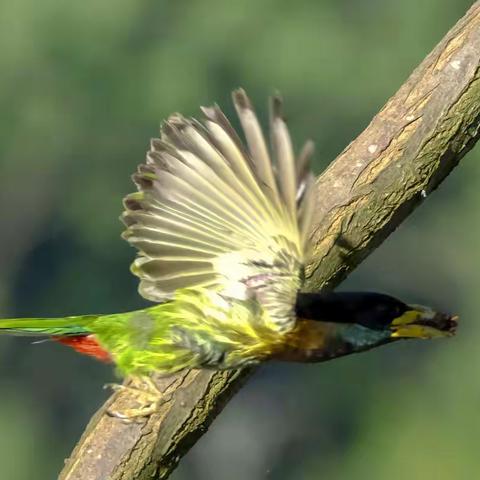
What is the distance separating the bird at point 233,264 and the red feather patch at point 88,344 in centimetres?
14

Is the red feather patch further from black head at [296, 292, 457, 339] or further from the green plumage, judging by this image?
black head at [296, 292, 457, 339]

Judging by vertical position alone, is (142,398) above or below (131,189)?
above

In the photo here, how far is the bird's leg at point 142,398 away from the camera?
369 cm

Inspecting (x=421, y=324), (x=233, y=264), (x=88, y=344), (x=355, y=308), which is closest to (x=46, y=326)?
(x=88, y=344)

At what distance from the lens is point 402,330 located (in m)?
3.46

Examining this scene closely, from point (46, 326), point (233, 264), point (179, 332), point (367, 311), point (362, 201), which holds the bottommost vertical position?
point (46, 326)

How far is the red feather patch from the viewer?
3.79m

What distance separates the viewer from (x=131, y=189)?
52.1 ft

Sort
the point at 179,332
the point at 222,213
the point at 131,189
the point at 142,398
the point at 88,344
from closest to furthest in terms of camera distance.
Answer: the point at 222,213 < the point at 179,332 < the point at 142,398 < the point at 88,344 < the point at 131,189

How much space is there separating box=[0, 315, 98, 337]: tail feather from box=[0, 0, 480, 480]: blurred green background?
397 inches

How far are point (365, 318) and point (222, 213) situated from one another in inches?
15.1

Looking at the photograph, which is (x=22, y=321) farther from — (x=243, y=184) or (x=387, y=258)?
(x=387, y=258)

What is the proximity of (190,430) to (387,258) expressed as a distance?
12.1 metres

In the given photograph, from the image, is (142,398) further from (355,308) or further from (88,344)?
(355,308)
